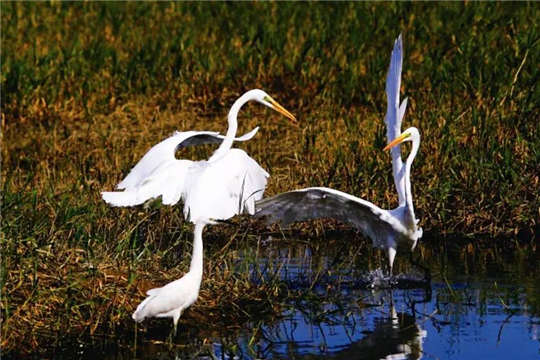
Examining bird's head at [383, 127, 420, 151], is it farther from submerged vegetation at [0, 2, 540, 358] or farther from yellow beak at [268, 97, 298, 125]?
submerged vegetation at [0, 2, 540, 358]

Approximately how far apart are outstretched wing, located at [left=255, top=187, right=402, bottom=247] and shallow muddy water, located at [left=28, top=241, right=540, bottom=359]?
0.29m

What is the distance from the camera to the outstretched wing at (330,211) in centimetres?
731

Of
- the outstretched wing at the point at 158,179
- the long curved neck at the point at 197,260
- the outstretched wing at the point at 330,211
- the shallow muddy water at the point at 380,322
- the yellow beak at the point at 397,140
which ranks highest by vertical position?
the yellow beak at the point at 397,140

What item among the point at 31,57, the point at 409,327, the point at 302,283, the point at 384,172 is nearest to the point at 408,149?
the point at 384,172

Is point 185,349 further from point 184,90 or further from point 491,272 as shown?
point 184,90

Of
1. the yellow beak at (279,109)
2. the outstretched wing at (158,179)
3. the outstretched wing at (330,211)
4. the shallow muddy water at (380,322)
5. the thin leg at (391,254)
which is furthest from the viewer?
the yellow beak at (279,109)

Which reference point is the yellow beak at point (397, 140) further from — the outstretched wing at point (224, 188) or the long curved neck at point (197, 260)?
the long curved neck at point (197, 260)

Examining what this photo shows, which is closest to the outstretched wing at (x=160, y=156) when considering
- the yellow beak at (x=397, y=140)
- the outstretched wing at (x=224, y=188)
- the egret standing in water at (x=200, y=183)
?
the egret standing in water at (x=200, y=183)

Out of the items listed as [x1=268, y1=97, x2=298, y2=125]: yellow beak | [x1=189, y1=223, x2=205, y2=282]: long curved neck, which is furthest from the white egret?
[x1=189, y1=223, x2=205, y2=282]: long curved neck

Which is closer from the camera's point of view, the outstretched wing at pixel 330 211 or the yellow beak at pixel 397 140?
the outstretched wing at pixel 330 211

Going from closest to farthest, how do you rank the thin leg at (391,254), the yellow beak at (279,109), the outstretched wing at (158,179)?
1. the outstretched wing at (158,179)
2. the thin leg at (391,254)
3. the yellow beak at (279,109)

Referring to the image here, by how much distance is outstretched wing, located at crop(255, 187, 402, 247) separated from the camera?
731 cm

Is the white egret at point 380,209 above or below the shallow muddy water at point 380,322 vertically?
above

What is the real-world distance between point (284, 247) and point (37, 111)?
3.94 meters
